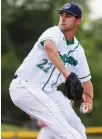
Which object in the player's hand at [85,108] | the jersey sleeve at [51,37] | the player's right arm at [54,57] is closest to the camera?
the player's right arm at [54,57]

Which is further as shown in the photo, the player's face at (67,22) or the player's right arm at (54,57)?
the player's face at (67,22)

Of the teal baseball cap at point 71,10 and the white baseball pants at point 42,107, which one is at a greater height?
the teal baseball cap at point 71,10

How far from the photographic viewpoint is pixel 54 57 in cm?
571

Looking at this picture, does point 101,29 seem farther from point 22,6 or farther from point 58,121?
point 58,121

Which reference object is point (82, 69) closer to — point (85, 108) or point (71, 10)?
point (85, 108)

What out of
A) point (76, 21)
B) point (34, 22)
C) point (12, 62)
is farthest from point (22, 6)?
point (76, 21)

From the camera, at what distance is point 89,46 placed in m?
23.4

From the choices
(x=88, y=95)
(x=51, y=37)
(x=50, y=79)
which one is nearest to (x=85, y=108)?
(x=88, y=95)

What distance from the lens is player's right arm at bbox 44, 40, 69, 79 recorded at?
570cm

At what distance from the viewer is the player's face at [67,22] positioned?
600cm

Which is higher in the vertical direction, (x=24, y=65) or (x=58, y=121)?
(x=24, y=65)

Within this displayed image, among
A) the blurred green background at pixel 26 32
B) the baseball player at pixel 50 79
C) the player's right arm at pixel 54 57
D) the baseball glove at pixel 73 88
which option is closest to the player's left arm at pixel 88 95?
the baseball glove at pixel 73 88

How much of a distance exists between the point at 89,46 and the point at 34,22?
10.6 feet

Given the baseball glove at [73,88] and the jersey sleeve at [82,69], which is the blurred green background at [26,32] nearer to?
the jersey sleeve at [82,69]
